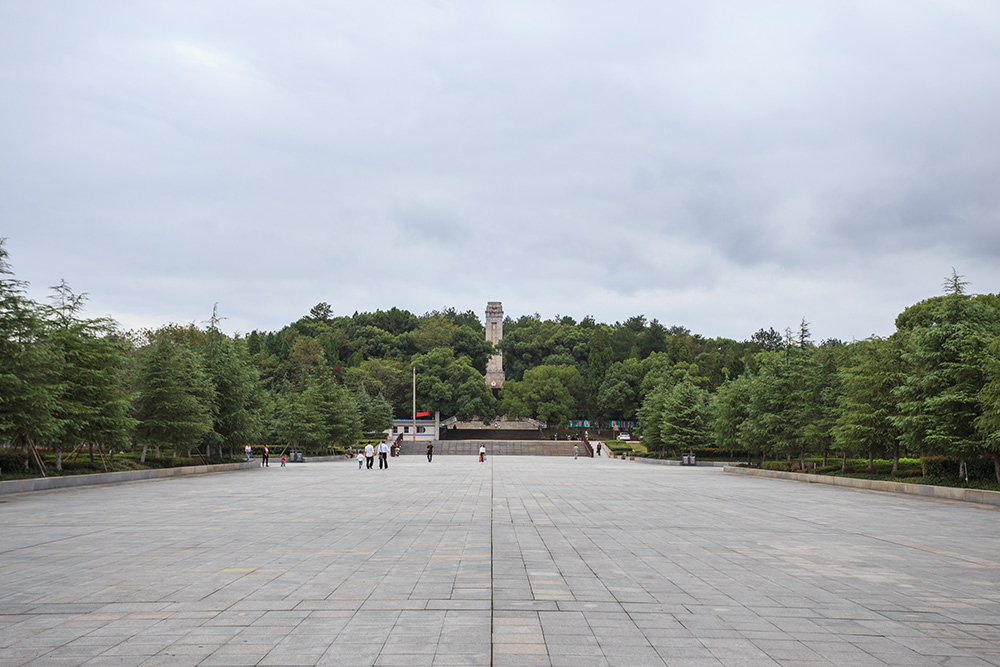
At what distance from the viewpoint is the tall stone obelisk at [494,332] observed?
12149cm

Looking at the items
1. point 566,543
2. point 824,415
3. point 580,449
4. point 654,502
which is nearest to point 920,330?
point 824,415

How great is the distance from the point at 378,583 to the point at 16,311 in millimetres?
16412

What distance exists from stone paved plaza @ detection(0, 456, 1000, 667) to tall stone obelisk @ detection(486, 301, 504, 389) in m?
106

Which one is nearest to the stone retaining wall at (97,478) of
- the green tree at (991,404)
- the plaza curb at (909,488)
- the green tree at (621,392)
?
the plaza curb at (909,488)

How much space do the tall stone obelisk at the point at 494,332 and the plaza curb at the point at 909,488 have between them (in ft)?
300

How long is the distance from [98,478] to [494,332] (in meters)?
108

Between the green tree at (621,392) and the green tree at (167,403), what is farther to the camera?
the green tree at (621,392)

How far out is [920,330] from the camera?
22969 mm

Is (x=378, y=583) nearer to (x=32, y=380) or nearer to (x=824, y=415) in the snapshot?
(x=32, y=380)

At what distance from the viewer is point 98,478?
2297 cm

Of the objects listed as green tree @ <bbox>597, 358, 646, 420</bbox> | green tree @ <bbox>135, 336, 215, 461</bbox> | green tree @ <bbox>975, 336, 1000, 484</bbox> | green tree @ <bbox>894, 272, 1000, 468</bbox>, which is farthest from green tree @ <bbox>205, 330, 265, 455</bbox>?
green tree @ <bbox>597, 358, 646, 420</bbox>

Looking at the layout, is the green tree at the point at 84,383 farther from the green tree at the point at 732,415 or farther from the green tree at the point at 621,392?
the green tree at the point at 621,392

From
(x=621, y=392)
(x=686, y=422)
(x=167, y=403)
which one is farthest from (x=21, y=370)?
(x=621, y=392)

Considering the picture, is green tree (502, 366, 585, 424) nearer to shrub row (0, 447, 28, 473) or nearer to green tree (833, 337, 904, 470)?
green tree (833, 337, 904, 470)
